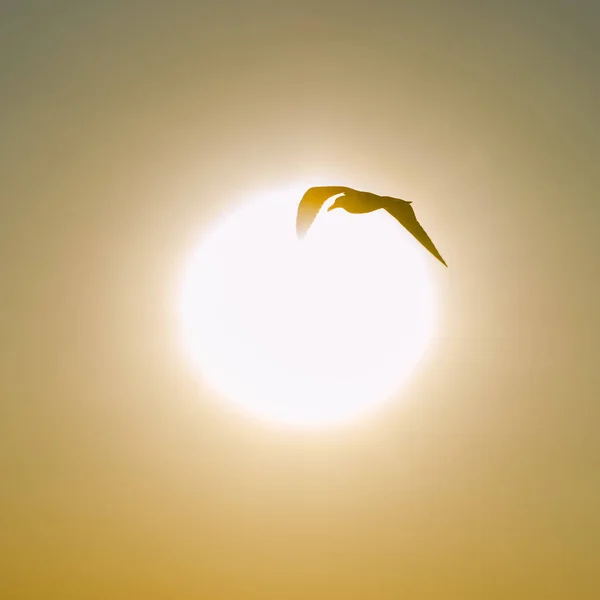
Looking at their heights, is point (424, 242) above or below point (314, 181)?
below

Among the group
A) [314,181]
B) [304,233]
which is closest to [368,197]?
[304,233]

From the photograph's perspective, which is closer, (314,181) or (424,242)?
(424,242)

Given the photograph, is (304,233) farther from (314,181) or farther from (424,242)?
(314,181)

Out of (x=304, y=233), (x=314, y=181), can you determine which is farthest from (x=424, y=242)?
(x=314, y=181)

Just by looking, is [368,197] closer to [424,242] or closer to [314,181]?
[424,242]

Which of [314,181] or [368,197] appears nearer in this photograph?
[368,197]

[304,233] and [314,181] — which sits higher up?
[314,181]
